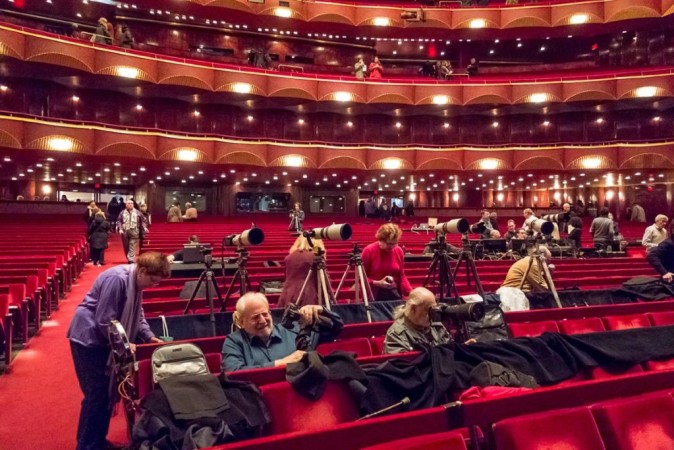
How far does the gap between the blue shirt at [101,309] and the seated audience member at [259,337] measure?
1.75 feet

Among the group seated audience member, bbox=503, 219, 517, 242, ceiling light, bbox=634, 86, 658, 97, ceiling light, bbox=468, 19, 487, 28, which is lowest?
seated audience member, bbox=503, 219, 517, 242

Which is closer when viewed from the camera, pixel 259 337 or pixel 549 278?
pixel 259 337

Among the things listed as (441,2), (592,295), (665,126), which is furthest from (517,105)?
(592,295)

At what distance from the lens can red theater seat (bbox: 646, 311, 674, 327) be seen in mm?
3350

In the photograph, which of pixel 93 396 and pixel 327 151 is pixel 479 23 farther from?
pixel 93 396

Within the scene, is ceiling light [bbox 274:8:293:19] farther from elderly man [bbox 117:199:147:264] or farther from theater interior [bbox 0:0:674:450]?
elderly man [bbox 117:199:147:264]

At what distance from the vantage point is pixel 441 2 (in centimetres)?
2017

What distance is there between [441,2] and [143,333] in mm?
21258

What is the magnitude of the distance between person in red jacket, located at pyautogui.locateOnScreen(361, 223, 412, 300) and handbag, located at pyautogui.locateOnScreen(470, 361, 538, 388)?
5.09 ft

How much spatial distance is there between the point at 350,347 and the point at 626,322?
2113mm

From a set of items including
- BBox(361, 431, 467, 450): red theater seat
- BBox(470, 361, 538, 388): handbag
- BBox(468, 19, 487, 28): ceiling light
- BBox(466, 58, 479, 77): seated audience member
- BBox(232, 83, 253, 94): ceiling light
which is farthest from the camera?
BBox(466, 58, 479, 77): seated audience member

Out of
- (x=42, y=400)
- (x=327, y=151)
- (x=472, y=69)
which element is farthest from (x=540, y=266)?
(x=472, y=69)

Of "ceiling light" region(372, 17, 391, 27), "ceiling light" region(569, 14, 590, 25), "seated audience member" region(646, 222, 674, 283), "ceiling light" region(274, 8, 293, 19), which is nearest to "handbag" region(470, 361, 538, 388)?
"seated audience member" region(646, 222, 674, 283)

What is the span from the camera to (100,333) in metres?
2.11
